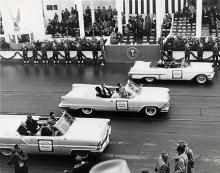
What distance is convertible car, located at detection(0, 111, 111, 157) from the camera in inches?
481

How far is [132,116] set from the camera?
51.7ft

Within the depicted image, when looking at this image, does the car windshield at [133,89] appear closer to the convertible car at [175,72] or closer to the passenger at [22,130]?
the convertible car at [175,72]

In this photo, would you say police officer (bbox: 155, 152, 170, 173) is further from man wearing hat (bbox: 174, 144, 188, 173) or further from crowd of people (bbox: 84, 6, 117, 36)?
crowd of people (bbox: 84, 6, 117, 36)

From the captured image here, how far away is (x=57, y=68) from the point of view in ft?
77.2

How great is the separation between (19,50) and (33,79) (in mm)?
5475

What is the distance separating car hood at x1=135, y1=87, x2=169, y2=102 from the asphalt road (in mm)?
738

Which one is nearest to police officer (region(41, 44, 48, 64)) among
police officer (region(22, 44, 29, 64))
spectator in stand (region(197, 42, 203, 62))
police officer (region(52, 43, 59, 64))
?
police officer (region(52, 43, 59, 64))

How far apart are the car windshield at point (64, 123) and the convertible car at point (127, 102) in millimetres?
2131

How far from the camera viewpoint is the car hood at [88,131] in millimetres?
12195

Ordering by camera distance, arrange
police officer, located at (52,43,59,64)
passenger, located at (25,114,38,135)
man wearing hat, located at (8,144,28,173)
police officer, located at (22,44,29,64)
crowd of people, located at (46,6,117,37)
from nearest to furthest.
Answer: man wearing hat, located at (8,144,28,173), passenger, located at (25,114,38,135), police officer, located at (52,43,59,64), police officer, located at (22,44,29,64), crowd of people, located at (46,6,117,37)

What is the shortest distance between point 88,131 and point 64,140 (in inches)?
32.7

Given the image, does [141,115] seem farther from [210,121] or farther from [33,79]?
[33,79]

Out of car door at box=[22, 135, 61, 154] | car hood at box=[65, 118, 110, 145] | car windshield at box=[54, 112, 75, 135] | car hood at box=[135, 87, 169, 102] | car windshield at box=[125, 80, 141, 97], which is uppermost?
car windshield at box=[125, 80, 141, 97]

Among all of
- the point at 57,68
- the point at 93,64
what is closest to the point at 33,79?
A: the point at 57,68
